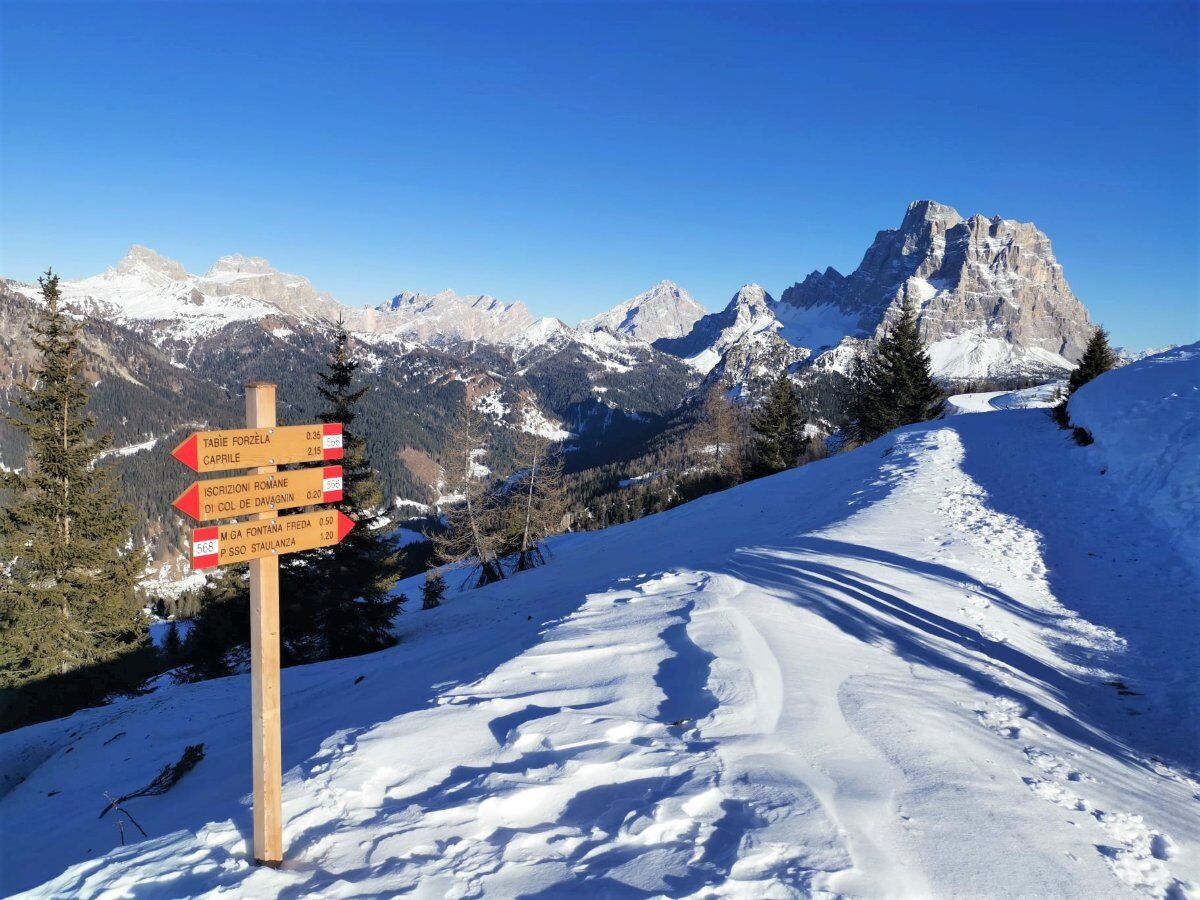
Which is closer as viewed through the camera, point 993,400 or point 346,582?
point 346,582

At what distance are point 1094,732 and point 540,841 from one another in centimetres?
695

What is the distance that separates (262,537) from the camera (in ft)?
15.5

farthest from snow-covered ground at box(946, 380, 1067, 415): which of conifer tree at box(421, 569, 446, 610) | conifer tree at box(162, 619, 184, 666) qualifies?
conifer tree at box(162, 619, 184, 666)

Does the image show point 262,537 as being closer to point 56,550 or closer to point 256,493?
point 256,493

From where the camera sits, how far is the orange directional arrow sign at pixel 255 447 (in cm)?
452

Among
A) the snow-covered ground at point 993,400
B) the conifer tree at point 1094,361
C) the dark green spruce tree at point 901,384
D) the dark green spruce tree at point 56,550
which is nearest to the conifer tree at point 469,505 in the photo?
the dark green spruce tree at point 56,550

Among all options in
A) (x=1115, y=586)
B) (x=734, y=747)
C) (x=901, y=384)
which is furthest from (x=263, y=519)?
(x=901, y=384)

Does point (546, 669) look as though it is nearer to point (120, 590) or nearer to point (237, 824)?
point (237, 824)

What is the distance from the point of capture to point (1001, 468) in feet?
67.8

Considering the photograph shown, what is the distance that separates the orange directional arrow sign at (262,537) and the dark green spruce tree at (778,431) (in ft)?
117

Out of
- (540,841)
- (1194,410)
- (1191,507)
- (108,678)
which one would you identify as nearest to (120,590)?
(108,678)

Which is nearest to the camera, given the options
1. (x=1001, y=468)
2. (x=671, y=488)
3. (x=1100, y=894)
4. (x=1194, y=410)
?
(x=1100, y=894)

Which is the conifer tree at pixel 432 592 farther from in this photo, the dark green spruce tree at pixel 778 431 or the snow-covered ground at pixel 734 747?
the dark green spruce tree at pixel 778 431

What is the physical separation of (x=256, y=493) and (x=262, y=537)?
0.35m
